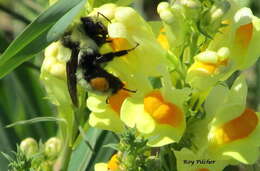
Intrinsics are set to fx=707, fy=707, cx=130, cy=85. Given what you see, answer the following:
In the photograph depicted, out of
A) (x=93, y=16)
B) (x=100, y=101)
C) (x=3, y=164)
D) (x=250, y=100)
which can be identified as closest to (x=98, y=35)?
(x=93, y=16)

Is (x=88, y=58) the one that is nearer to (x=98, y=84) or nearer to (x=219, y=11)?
(x=98, y=84)

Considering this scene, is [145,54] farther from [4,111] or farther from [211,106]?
[4,111]

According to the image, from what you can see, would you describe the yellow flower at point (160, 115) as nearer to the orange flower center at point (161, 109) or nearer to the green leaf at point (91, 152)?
the orange flower center at point (161, 109)

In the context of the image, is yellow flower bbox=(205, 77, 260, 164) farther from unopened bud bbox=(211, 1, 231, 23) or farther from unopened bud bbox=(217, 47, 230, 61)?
unopened bud bbox=(211, 1, 231, 23)

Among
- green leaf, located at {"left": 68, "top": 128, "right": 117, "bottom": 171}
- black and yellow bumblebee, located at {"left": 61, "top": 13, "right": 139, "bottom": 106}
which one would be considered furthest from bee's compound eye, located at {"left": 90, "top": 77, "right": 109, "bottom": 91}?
green leaf, located at {"left": 68, "top": 128, "right": 117, "bottom": 171}

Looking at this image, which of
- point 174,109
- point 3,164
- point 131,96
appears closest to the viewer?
point 174,109
